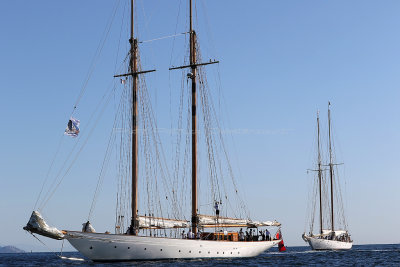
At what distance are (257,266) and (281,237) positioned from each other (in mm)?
27746

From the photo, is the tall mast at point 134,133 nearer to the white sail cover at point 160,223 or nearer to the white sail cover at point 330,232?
the white sail cover at point 160,223

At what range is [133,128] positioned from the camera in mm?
69375

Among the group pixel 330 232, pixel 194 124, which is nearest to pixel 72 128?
pixel 194 124

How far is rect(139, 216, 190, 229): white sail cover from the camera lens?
6694cm

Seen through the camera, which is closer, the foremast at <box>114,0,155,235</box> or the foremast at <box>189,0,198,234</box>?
the foremast at <box>114,0,155,235</box>

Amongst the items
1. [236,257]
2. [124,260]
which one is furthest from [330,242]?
[124,260]

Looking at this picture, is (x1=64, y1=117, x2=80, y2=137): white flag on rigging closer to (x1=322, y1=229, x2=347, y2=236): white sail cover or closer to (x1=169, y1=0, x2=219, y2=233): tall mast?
(x1=169, y1=0, x2=219, y2=233): tall mast

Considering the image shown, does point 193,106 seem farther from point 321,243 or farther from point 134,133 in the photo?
point 321,243

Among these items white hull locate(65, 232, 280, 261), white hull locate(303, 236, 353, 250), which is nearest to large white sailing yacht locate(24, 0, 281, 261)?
white hull locate(65, 232, 280, 261)

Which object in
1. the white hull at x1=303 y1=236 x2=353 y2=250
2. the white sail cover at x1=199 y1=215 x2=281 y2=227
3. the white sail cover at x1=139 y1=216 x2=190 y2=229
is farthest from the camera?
the white hull at x1=303 y1=236 x2=353 y2=250

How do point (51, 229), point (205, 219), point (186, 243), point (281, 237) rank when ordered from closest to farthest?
point (51, 229) → point (186, 243) → point (205, 219) → point (281, 237)

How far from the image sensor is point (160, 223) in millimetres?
69562

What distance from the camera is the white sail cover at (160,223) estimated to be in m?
66.9

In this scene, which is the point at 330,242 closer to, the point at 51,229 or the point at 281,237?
the point at 281,237
